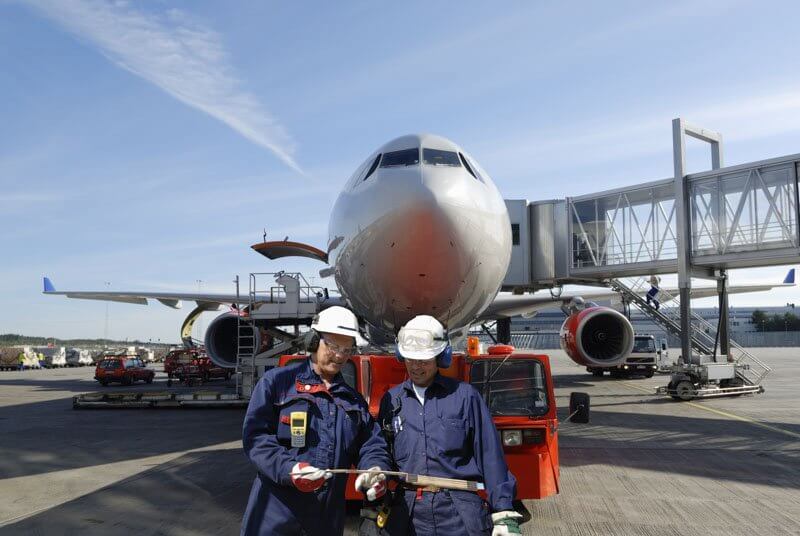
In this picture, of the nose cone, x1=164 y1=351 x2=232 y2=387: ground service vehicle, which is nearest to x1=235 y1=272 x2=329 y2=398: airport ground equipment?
the nose cone

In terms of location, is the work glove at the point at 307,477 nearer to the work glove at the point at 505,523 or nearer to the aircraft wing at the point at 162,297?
the work glove at the point at 505,523

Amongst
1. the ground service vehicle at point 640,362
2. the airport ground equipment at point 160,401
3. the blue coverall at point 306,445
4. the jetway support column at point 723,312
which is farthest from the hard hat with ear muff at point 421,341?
the ground service vehicle at point 640,362

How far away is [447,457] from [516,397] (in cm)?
220

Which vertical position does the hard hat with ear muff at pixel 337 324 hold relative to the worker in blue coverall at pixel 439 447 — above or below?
above

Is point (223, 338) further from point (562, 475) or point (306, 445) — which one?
point (306, 445)

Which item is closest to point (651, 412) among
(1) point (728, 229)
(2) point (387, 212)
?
(1) point (728, 229)

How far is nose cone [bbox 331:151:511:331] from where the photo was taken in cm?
533

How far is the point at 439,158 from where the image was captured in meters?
6.27

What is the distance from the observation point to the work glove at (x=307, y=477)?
2.41 meters

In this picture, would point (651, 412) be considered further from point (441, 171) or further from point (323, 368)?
point (323, 368)

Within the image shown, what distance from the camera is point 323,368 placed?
9.27 feet

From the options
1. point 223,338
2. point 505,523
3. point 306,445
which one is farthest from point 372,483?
point 223,338

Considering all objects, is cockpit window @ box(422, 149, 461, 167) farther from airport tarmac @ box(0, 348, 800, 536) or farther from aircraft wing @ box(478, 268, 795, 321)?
aircraft wing @ box(478, 268, 795, 321)

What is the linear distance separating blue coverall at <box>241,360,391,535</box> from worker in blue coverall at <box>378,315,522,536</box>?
0.51 ft
